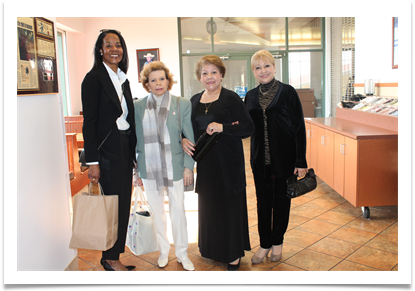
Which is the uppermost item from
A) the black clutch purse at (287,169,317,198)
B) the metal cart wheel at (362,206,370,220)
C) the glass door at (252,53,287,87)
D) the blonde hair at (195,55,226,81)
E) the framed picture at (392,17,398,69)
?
the glass door at (252,53,287,87)

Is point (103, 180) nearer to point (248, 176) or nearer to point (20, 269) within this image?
point (20, 269)

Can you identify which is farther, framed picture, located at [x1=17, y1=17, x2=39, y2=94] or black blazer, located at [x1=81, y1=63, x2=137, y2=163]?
black blazer, located at [x1=81, y1=63, x2=137, y2=163]

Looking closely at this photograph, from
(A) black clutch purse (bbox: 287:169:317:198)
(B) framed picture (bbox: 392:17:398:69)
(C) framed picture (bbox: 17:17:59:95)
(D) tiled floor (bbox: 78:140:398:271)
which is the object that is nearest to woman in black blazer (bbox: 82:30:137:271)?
(C) framed picture (bbox: 17:17:59:95)

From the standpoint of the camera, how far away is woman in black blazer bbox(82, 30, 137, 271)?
88.7 inches

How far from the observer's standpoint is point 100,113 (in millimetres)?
2283

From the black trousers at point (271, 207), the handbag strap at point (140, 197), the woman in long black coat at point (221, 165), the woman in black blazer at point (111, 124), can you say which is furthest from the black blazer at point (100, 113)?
the black trousers at point (271, 207)

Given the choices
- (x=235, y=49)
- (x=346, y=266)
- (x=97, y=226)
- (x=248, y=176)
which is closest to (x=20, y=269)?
(x=97, y=226)

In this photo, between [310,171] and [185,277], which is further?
[310,171]

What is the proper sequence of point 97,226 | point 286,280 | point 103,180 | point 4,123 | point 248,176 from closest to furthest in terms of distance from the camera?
point 4,123 → point 286,280 → point 97,226 → point 103,180 → point 248,176

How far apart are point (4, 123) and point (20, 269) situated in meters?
0.82

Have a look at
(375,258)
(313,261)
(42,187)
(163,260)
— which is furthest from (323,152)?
(42,187)

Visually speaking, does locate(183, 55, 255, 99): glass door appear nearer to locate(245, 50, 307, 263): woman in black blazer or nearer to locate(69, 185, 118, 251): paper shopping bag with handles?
locate(245, 50, 307, 263): woman in black blazer

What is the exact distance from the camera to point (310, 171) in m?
2.62

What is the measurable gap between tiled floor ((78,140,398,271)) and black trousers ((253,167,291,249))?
0.70 ft
